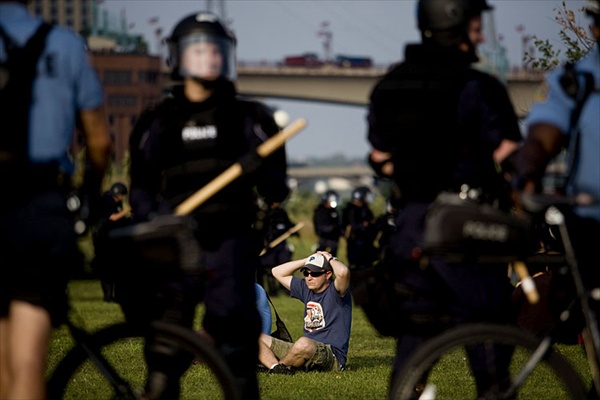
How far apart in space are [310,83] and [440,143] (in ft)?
238

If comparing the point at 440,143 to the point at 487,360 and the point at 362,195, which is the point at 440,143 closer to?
the point at 487,360

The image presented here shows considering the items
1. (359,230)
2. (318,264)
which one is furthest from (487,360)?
(359,230)

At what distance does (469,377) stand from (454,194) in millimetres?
5003

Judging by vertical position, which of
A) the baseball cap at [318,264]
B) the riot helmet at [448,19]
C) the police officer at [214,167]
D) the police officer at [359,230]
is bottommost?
the police officer at [359,230]

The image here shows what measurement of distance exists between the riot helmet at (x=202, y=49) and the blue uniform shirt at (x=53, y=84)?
0.74 metres

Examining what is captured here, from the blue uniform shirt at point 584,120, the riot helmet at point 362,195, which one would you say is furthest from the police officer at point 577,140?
the riot helmet at point 362,195

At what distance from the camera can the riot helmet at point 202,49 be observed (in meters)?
5.77

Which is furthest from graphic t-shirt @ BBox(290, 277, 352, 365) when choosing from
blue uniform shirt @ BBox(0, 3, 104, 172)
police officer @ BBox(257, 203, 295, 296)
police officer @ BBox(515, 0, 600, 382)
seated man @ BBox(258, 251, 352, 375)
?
police officer @ BBox(257, 203, 295, 296)

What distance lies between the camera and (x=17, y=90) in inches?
200

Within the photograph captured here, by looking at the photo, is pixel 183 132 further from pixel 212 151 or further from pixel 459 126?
pixel 459 126

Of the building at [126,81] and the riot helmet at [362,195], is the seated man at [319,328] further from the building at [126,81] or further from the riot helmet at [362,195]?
the building at [126,81]

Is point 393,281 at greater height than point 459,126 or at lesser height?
lesser

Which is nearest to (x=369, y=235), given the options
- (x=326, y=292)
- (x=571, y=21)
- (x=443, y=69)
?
(x=571, y=21)

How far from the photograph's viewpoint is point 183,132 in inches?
226
